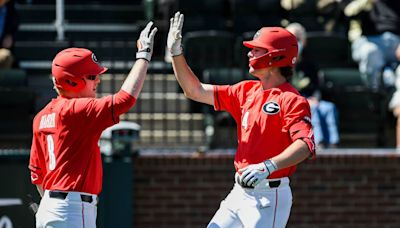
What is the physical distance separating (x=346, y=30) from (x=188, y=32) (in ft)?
Answer: 6.97

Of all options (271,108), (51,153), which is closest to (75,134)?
(51,153)

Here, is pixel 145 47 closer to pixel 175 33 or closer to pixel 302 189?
pixel 175 33

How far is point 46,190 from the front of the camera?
22.4ft

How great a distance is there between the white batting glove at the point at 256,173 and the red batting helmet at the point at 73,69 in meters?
1.20

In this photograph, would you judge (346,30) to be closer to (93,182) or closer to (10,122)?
(10,122)

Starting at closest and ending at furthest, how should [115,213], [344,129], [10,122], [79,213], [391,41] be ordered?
1. [79,213]
2. [115,213]
3. [10,122]
4. [344,129]
5. [391,41]

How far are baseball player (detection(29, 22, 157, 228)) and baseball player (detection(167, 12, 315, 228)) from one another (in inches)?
27.2

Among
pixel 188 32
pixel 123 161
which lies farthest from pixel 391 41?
pixel 123 161

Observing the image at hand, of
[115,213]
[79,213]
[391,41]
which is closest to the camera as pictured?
[79,213]

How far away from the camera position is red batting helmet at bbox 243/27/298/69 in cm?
705

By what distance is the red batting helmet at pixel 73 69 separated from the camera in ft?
22.3

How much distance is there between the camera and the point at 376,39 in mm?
13188

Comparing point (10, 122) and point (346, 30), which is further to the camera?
point (346, 30)

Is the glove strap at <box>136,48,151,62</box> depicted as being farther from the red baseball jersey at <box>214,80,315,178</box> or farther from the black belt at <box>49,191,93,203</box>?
the black belt at <box>49,191,93,203</box>
